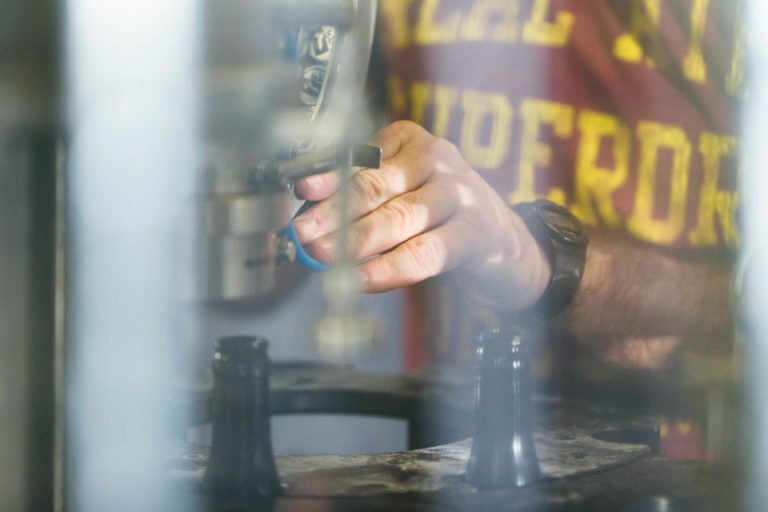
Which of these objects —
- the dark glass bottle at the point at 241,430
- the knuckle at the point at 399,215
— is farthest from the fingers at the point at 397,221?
the dark glass bottle at the point at 241,430

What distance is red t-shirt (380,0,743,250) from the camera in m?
0.82

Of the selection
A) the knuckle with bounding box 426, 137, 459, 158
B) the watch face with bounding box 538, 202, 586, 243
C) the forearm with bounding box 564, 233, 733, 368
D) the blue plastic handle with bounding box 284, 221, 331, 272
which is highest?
the knuckle with bounding box 426, 137, 459, 158

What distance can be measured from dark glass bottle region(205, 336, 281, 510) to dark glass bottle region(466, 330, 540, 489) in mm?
153

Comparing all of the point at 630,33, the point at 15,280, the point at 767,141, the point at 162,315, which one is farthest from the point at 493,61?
the point at 15,280

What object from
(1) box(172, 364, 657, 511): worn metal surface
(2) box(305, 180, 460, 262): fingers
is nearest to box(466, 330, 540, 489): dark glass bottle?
(1) box(172, 364, 657, 511): worn metal surface

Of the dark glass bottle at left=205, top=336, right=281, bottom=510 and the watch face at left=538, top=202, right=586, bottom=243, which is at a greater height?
the watch face at left=538, top=202, right=586, bottom=243

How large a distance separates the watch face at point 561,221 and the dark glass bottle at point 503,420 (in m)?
0.13

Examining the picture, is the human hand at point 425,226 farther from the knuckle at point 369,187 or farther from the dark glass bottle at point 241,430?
the dark glass bottle at point 241,430

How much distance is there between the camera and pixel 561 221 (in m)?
0.83

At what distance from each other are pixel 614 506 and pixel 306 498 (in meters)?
0.22

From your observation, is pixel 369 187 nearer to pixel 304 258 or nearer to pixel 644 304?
pixel 304 258

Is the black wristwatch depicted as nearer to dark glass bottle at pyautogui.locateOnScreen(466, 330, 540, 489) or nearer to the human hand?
the human hand

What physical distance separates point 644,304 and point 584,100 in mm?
182

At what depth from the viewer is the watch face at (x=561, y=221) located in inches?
32.7
